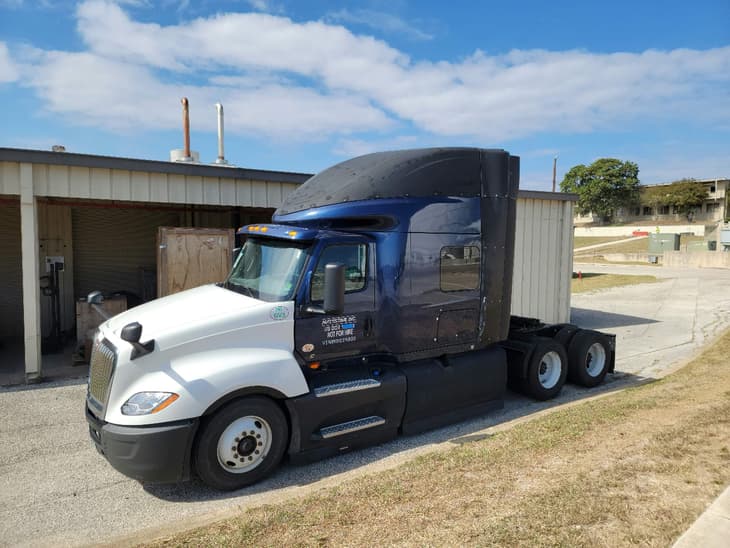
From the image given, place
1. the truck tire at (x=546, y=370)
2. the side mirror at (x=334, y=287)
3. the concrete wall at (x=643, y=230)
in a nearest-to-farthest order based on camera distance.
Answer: the side mirror at (x=334, y=287) → the truck tire at (x=546, y=370) → the concrete wall at (x=643, y=230)

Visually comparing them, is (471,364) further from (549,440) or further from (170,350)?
(170,350)

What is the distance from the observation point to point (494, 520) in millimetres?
3580

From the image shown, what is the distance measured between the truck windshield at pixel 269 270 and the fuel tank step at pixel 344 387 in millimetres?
970

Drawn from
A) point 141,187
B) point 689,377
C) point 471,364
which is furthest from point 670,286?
point 141,187

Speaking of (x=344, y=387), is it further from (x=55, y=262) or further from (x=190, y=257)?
(x=55, y=262)

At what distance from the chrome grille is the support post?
3831 mm

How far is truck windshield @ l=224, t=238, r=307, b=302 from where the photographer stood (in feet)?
16.5

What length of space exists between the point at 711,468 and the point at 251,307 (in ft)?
14.2

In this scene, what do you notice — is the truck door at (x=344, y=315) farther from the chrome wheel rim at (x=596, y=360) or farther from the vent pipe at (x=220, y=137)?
the vent pipe at (x=220, y=137)

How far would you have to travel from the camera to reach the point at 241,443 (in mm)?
4590

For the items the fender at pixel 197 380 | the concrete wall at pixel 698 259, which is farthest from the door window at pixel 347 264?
the concrete wall at pixel 698 259

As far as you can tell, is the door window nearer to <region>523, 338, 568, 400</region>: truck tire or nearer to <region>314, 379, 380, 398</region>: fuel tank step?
<region>314, 379, 380, 398</region>: fuel tank step

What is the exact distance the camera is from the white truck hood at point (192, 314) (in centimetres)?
452

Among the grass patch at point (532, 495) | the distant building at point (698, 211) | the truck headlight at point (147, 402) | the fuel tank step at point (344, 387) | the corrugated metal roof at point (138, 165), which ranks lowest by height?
the grass patch at point (532, 495)
